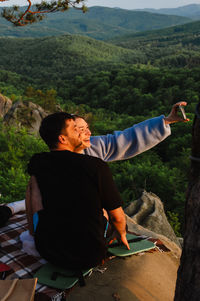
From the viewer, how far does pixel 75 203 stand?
6.14ft

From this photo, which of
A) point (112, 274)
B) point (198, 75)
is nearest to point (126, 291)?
point (112, 274)

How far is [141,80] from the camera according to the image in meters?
27.7

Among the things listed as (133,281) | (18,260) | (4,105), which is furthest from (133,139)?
(4,105)

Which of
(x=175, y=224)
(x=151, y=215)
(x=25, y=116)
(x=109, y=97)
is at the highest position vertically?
(x=151, y=215)

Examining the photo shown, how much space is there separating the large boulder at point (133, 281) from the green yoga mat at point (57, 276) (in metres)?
Result: 0.05

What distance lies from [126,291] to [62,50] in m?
63.7

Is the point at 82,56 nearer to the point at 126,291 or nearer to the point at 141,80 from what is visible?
the point at 141,80

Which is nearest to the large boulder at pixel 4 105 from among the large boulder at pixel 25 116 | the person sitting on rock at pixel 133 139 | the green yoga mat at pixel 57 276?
the large boulder at pixel 25 116

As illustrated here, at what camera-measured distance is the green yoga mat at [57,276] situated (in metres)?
1.93

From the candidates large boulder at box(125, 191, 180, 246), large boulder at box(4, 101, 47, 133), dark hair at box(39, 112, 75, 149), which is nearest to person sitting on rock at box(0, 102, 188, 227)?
dark hair at box(39, 112, 75, 149)

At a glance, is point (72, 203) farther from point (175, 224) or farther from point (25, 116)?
point (25, 116)

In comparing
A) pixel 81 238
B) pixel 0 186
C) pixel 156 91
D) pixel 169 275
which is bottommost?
pixel 156 91

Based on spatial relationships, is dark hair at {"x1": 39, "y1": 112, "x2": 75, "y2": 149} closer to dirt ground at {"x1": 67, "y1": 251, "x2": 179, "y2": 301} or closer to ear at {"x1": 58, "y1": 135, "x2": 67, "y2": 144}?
A: ear at {"x1": 58, "y1": 135, "x2": 67, "y2": 144}

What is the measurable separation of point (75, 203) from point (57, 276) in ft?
1.77
